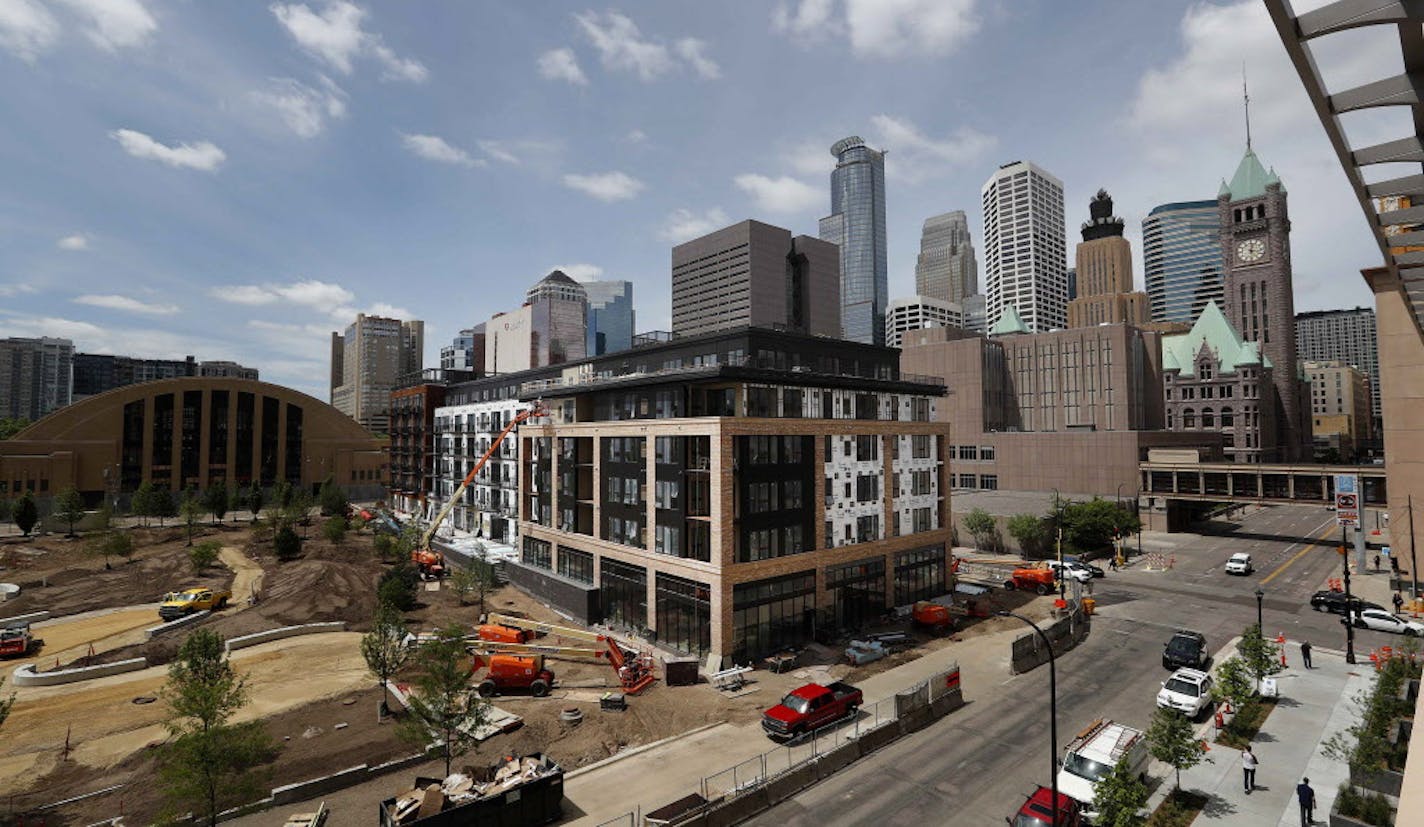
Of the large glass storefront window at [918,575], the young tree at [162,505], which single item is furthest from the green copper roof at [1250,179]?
the young tree at [162,505]

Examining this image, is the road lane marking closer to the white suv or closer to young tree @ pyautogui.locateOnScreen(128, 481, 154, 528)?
the white suv

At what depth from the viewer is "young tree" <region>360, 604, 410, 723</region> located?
1335 inches

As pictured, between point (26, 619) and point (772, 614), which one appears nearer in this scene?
point (772, 614)

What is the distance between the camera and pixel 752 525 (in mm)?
43062

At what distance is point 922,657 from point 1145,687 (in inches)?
479

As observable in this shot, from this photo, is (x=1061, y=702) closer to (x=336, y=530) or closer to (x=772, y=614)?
(x=772, y=614)

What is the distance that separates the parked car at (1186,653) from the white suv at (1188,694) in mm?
5308

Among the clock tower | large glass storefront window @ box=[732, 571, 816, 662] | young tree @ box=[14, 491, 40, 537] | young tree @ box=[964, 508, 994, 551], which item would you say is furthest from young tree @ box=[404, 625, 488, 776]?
the clock tower

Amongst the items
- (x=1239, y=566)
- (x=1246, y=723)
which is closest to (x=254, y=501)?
(x=1246, y=723)

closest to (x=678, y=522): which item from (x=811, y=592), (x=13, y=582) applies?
(x=811, y=592)

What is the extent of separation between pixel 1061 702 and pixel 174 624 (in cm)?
6118

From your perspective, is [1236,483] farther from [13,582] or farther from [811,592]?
[13,582]

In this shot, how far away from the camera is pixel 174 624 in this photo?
49844 millimetres

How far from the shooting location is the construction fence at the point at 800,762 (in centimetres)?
2438
